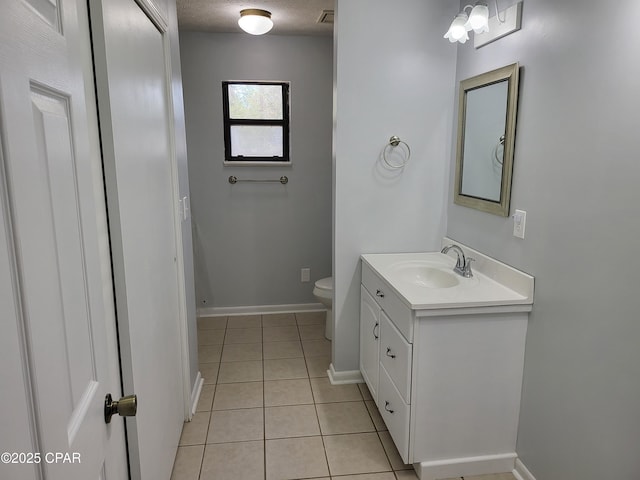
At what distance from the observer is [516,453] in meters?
1.98

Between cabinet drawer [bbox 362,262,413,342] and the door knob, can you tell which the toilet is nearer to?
cabinet drawer [bbox 362,262,413,342]

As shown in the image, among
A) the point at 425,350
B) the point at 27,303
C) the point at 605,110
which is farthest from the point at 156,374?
the point at 605,110

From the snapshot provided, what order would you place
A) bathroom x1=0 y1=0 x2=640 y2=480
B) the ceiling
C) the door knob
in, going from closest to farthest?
the door knob → bathroom x1=0 y1=0 x2=640 y2=480 → the ceiling

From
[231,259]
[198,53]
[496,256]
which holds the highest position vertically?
[198,53]

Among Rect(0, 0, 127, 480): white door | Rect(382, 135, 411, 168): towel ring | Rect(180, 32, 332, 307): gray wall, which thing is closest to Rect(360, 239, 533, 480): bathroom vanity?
Rect(382, 135, 411, 168): towel ring

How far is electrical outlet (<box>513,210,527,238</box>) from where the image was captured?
188 centimetres

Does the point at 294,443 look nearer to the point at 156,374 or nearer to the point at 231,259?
the point at 156,374

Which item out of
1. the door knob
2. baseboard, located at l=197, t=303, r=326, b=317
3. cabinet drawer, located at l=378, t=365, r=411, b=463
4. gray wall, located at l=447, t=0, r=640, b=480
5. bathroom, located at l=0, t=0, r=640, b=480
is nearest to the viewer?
the door knob

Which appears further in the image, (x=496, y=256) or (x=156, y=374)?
(x=496, y=256)

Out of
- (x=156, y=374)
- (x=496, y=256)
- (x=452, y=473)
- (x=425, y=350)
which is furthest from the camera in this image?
(x=496, y=256)

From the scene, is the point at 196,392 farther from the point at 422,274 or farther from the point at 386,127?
the point at 386,127

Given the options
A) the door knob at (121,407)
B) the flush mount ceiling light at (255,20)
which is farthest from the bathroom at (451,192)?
the door knob at (121,407)

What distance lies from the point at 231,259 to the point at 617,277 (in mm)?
2971

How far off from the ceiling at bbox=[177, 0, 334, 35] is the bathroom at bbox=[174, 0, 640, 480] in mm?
158
